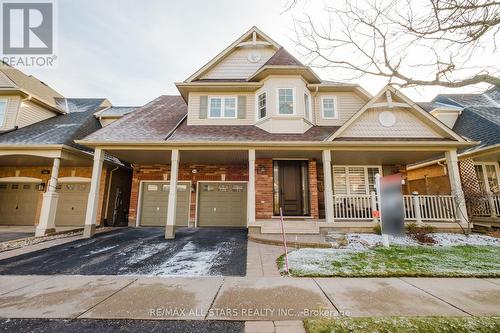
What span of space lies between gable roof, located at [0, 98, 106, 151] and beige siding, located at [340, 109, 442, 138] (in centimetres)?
1193

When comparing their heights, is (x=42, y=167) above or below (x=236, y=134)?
below

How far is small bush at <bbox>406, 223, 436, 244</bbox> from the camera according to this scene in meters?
7.16

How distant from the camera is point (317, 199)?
1023 centimetres

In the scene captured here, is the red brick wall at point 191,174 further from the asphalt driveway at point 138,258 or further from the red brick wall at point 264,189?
the asphalt driveway at point 138,258

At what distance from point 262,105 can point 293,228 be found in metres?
5.71

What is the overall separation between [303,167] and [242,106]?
4.11 meters

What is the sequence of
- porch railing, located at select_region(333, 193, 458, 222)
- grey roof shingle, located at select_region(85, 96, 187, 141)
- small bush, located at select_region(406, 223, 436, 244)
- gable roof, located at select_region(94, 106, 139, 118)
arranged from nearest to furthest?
Answer: small bush, located at select_region(406, 223, 436, 244), porch railing, located at select_region(333, 193, 458, 222), grey roof shingle, located at select_region(85, 96, 187, 141), gable roof, located at select_region(94, 106, 139, 118)

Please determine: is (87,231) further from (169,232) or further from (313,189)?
(313,189)

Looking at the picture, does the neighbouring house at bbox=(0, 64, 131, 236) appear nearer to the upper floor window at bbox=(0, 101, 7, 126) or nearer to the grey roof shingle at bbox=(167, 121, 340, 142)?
the upper floor window at bbox=(0, 101, 7, 126)

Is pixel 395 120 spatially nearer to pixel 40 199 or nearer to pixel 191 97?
pixel 191 97

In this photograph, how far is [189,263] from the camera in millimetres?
5223

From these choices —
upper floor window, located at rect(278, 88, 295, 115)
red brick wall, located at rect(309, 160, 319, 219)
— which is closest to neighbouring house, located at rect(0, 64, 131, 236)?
upper floor window, located at rect(278, 88, 295, 115)

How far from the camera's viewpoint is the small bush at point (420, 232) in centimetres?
716

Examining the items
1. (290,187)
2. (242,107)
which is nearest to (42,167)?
(242,107)
